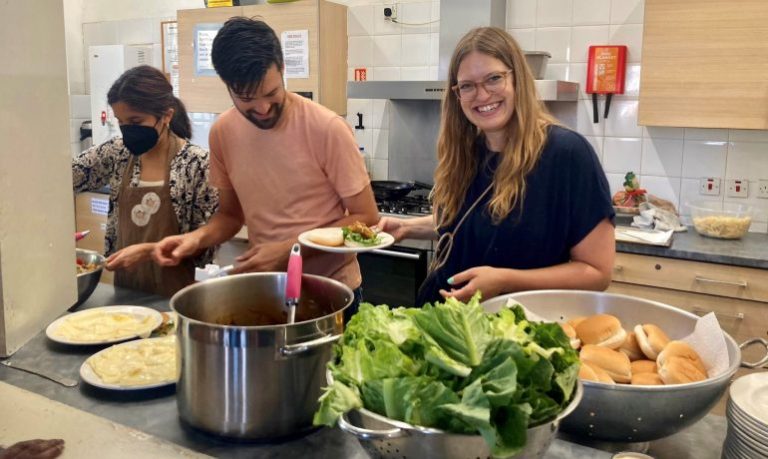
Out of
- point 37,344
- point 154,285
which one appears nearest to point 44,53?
point 37,344

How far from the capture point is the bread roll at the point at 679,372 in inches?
43.0

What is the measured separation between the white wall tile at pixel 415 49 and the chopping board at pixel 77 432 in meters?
3.28

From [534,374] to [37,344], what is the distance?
121 cm

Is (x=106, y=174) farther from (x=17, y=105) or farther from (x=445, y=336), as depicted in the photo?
(x=445, y=336)

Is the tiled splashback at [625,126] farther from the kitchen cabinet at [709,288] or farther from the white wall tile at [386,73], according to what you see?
the kitchen cabinet at [709,288]

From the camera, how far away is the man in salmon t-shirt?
1946 mm

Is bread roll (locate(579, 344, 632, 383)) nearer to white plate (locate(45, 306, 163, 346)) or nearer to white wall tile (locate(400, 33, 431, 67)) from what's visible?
white plate (locate(45, 306, 163, 346))

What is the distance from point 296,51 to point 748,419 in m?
3.47

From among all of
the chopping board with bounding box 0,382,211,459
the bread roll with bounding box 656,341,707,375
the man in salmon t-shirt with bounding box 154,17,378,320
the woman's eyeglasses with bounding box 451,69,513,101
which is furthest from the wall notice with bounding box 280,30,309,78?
the bread roll with bounding box 656,341,707,375

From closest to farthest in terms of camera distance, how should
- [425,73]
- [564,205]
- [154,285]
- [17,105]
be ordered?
[17,105]
[564,205]
[154,285]
[425,73]

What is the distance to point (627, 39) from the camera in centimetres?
345

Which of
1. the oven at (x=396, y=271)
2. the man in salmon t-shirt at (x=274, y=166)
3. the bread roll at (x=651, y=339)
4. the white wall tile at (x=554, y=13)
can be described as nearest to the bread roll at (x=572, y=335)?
the bread roll at (x=651, y=339)

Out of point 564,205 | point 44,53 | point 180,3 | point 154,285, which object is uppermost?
point 180,3

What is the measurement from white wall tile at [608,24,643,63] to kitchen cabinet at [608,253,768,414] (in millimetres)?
1123
